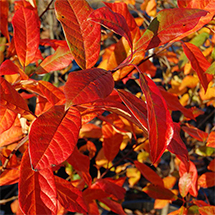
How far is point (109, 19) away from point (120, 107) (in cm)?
17

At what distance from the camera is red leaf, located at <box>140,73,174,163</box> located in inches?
15.0

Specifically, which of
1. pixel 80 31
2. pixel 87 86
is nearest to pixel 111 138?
pixel 80 31

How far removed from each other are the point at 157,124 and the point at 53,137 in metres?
0.17

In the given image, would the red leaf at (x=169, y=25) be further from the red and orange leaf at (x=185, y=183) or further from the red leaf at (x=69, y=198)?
the red and orange leaf at (x=185, y=183)

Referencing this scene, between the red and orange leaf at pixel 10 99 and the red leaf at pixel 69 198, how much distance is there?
238mm

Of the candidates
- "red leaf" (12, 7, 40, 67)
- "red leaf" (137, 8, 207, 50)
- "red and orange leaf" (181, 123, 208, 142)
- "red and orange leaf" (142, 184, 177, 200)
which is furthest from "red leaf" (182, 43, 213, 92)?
"red and orange leaf" (142, 184, 177, 200)

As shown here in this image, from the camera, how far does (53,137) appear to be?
429 millimetres

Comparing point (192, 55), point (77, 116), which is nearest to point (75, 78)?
point (77, 116)

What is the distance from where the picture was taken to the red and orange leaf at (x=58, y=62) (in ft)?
2.15

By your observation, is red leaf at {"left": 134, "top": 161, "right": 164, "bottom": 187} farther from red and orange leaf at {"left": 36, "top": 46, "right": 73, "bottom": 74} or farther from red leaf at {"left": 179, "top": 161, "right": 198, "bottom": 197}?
red and orange leaf at {"left": 36, "top": 46, "right": 73, "bottom": 74}

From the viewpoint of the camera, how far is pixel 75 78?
366 mm

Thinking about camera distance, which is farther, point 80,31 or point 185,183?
point 185,183

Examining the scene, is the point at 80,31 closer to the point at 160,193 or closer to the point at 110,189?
the point at 110,189

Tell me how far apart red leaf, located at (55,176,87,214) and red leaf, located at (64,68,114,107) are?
35 centimetres
